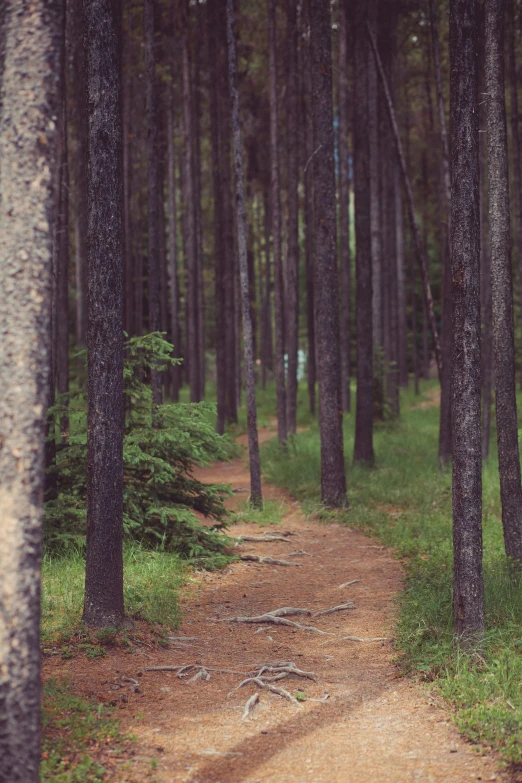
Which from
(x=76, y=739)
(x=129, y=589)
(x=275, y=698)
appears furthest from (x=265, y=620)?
(x=76, y=739)

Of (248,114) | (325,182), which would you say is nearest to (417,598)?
(325,182)

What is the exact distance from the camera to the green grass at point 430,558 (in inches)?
209

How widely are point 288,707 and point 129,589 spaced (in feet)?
8.66

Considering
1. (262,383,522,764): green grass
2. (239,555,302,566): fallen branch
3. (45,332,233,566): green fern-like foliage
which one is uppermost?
(45,332,233,566): green fern-like foliage

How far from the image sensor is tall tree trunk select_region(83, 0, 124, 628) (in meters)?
6.59

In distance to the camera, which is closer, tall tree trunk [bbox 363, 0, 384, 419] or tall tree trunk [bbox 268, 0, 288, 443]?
tall tree trunk [bbox 268, 0, 288, 443]

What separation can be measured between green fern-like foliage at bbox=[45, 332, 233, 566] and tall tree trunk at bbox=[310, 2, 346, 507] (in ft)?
10.9

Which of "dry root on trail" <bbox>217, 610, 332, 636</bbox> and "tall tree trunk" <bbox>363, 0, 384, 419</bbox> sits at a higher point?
"tall tree trunk" <bbox>363, 0, 384, 419</bbox>

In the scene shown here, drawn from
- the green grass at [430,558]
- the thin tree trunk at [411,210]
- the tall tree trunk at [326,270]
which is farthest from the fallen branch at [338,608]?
the thin tree trunk at [411,210]

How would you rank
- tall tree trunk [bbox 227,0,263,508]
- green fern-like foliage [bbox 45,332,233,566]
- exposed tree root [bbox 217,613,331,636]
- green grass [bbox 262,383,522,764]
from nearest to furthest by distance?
green grass [bbox 262,383,522,764]
exposed tree root [bbox 217,613,331,636]
green fern-like foliage [bbox 45,332,233,566]
tall tree trunk [bbox 227,0,263,508]

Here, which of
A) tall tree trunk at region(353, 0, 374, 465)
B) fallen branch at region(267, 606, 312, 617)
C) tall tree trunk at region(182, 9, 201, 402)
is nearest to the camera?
fallen branch at region(267, 606, 312, 617)

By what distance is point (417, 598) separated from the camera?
764cm

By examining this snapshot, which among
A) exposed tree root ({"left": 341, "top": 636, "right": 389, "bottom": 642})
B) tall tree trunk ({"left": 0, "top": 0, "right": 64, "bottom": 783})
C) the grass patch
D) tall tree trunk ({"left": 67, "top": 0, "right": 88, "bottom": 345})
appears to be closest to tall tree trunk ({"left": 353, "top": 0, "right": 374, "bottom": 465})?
tall tree trunk ({"left": 67, "top": 0, "right": 88, "bottom": 345})

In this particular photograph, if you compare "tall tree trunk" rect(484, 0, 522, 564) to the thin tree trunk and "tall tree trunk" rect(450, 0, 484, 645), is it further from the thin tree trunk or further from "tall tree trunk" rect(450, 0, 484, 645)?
the thin tree trunk
